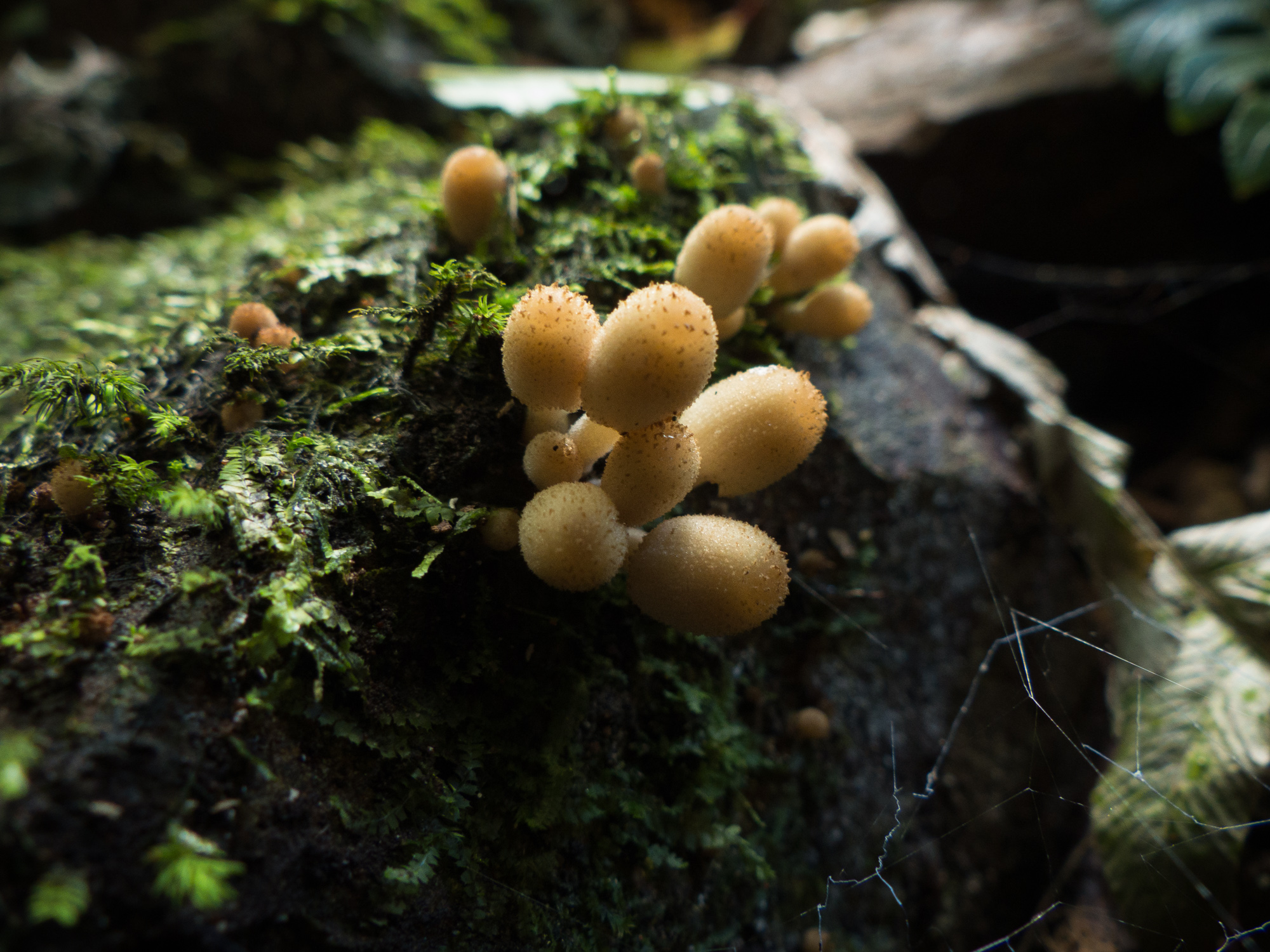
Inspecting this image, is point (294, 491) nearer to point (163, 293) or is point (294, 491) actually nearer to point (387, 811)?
point (387, 811)

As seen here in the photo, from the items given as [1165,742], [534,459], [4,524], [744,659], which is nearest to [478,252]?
[534,459]

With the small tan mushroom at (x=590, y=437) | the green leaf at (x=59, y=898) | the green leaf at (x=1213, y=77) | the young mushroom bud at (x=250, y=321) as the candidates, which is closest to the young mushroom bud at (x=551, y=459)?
the small tan mushroom at (x=590, y=437)

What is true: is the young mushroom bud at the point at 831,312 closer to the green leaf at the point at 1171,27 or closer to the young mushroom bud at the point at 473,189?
the young mushroom bud at the point at 473,189

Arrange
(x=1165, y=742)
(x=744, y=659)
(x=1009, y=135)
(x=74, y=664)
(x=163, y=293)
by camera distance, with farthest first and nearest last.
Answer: (x=1009, y=135) → (x=163, y=293) → (x=1165, y=742) → (x=744, y=659) → (x=74, y=664)

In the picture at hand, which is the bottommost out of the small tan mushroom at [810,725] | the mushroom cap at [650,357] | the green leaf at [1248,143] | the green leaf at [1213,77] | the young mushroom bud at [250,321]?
the small tan mushroom at [810,725]

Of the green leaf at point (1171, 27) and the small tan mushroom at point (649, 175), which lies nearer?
the small tan mushroom at point (649, 175)

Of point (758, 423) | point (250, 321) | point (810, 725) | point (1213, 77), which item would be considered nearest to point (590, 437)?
point (758, 423)
